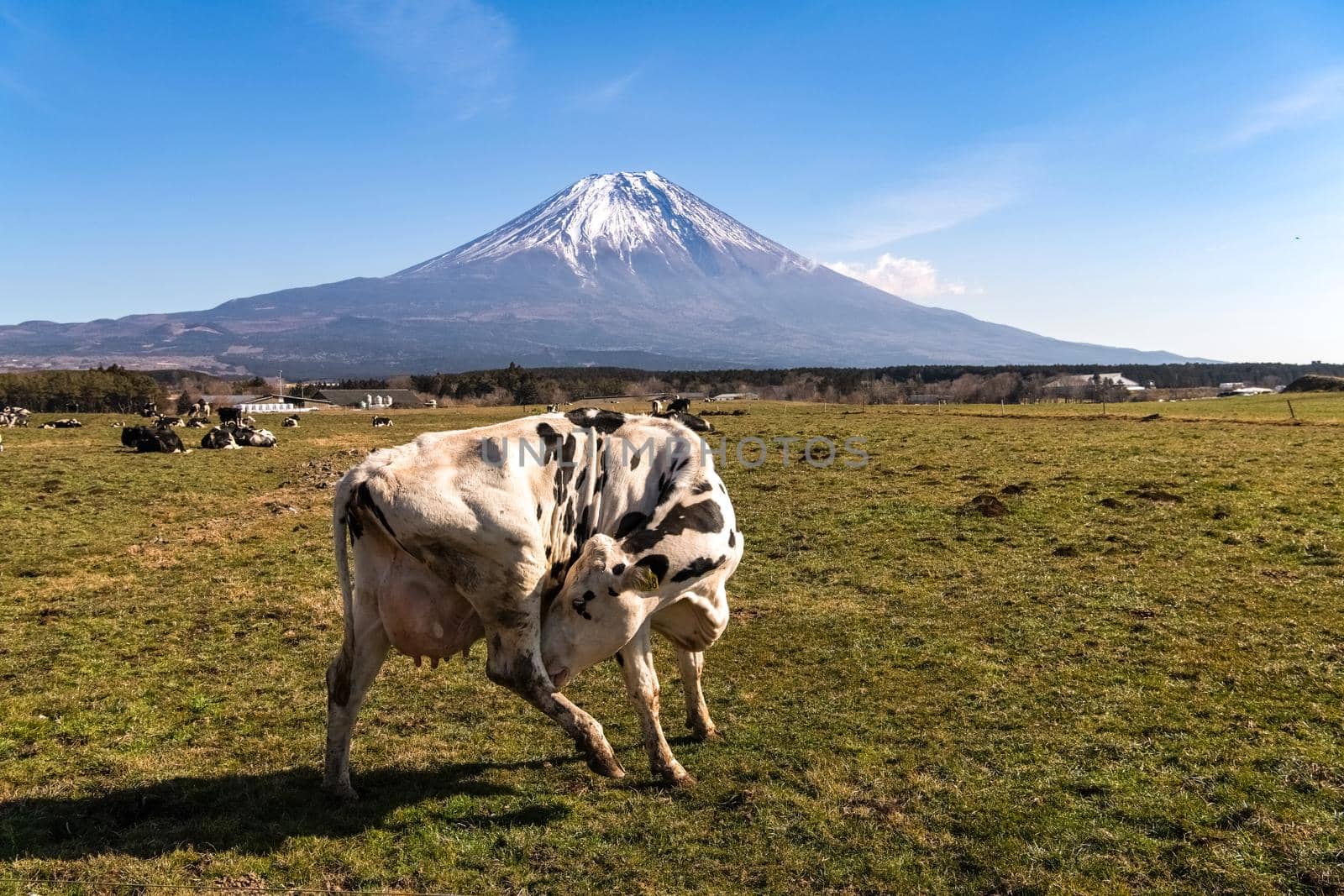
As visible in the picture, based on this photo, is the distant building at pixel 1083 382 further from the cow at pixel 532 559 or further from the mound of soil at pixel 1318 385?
the cow at pixel 532 559

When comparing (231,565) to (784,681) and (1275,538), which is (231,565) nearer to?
(784,681)

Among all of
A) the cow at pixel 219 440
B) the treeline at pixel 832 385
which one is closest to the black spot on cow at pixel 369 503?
the cow at pixel 219 440

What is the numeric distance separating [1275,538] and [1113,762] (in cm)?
890

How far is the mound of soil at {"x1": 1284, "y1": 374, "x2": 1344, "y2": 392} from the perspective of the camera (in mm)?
71419

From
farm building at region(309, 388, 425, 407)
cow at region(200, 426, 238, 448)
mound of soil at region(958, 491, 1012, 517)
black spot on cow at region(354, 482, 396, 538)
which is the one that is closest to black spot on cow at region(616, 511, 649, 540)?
black spot on cow at region(354, 482, 396, 538)

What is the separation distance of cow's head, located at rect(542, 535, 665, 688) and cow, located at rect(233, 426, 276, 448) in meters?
31.3

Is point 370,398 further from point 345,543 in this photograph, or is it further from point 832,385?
point 345,543

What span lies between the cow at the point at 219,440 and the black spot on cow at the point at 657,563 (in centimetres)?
3100

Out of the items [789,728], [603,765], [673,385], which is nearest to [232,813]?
[603,765]

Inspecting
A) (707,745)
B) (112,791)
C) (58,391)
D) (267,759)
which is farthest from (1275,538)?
(58,391)

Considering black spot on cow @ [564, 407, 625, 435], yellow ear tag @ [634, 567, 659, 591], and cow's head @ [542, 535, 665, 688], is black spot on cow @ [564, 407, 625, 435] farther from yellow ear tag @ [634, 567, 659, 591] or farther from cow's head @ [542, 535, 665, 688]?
yellow ear tag @ [634, 567, 659, 591]

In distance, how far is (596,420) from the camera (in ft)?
18.4

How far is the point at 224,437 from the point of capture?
31.5 metres

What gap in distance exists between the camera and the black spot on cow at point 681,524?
16.7 ft
